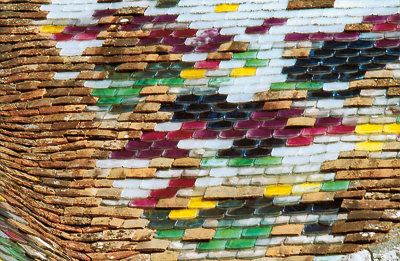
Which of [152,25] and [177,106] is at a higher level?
[152,25]

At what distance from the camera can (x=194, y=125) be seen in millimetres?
5594

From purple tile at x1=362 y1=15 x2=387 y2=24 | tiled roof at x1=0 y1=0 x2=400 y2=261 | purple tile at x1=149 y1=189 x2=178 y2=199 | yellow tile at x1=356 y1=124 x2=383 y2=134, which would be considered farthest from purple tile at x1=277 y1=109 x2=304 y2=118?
purple tile at x1=362 y1=15 x2=387 y2=24

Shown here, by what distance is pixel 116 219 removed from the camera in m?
5.16

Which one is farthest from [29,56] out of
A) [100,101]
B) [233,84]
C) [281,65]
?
[281,65]

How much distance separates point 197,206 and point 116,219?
70 cm

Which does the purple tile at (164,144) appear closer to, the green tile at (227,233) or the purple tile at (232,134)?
the purple tile at (232,134)

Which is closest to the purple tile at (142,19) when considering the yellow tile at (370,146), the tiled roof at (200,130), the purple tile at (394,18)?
the tiled roof at (200,130)

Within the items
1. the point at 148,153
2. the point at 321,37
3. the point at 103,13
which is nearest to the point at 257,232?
the point at 148,153

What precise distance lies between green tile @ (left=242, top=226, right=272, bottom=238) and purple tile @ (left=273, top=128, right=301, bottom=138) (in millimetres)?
926

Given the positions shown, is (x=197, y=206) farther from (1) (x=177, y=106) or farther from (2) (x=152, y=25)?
(2) (x=152, y=25)

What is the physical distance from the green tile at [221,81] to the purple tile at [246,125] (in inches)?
19.1

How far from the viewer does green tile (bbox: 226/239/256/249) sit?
474cm

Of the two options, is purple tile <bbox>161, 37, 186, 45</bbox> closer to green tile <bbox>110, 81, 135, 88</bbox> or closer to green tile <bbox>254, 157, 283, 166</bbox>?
green tile <bbox>110, 81, 135, 88</bbox>

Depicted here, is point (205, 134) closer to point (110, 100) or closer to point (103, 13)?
point (110, 100)
